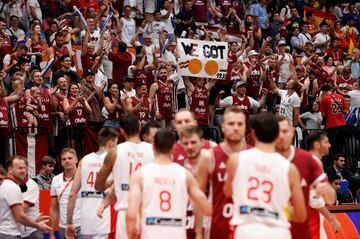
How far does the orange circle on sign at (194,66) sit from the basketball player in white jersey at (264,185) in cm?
1466

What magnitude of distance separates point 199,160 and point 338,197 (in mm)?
11281

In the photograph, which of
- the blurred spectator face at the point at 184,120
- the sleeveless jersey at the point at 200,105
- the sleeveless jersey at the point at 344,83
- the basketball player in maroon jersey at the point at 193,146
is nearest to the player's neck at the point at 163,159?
the basketball player in maroon jersey at the point at 193,146

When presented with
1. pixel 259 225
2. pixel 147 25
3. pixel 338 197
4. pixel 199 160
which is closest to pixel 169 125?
pixel 338 197

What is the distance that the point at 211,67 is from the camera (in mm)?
24875

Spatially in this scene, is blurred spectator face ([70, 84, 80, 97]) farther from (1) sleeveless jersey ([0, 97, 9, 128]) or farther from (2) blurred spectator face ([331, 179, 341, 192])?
(2) blurred spectator face ([331, 179, 341, 192])

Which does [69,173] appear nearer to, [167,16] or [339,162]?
[339,162]

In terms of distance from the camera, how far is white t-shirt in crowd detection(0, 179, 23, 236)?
1488 centimetres

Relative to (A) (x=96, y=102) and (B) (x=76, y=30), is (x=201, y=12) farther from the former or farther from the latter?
(A) (x=96, y=102)

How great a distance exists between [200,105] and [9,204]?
9.84m

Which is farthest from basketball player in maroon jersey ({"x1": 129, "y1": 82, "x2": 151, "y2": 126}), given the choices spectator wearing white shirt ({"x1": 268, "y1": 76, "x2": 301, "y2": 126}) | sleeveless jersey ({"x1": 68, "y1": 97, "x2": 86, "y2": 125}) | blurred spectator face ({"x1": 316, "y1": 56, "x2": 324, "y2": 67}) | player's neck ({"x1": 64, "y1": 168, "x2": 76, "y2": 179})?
blurred spectator face ({"x1": 316, "y1": 56, "x2": 324, "y2": 67})

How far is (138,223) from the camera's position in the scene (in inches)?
444

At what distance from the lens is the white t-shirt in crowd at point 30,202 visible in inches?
614

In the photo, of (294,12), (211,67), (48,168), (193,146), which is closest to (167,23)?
(211,67)

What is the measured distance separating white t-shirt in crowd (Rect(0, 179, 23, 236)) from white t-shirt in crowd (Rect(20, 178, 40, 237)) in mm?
394
